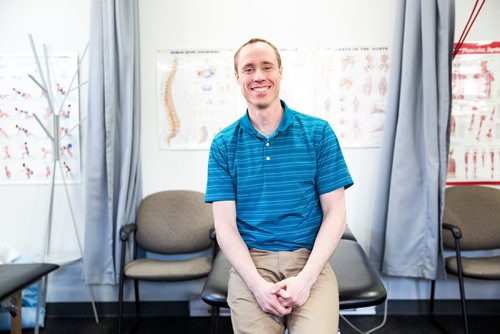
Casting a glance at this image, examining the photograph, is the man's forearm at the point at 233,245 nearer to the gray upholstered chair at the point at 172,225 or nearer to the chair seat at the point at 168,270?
the chair seat at the point at 168,270

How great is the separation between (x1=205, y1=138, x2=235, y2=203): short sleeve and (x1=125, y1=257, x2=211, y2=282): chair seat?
31.7 inches

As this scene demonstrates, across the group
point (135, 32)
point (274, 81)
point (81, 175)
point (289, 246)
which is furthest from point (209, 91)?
point (289, 246)

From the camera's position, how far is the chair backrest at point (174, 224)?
7.95 ft

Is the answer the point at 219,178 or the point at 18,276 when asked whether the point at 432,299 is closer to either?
the point at 219,178

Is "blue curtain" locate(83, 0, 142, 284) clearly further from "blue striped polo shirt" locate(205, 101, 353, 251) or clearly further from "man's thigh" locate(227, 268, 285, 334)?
"man's thigh" locate(227, 268, 285, 334)

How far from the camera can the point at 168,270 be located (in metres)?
2.10

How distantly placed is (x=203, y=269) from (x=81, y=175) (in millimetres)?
1098

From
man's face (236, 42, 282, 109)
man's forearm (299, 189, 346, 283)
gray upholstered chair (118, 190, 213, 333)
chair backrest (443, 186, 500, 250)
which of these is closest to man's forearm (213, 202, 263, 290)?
man's forearm (299, 189, 346, 283)

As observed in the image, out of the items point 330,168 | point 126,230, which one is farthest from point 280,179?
point 126,230

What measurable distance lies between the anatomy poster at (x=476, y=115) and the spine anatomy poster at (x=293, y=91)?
47 cm

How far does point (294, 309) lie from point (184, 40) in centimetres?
189

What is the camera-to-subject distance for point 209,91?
2553mm

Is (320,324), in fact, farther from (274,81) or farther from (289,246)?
(274,81)

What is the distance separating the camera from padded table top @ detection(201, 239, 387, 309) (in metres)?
1.43
